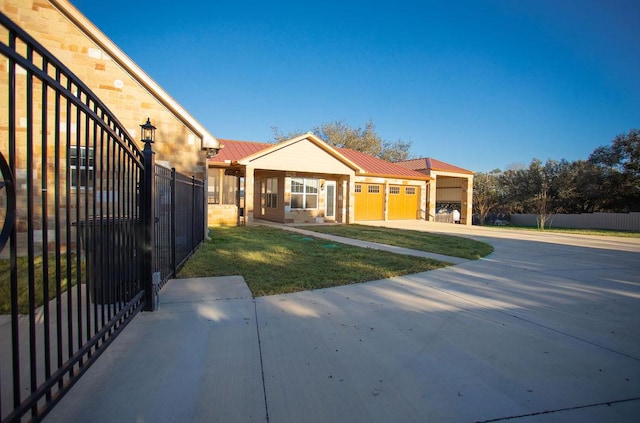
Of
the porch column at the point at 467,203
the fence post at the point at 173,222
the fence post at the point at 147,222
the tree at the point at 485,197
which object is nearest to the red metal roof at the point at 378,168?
the porch column at the point at 467,203

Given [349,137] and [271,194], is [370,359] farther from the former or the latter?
[349,137]

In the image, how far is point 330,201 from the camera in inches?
821

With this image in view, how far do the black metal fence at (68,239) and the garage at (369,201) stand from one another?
14.8 meters

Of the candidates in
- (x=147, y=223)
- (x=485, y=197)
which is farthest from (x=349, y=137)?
(x=147, y=223)

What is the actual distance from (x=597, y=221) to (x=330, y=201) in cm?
2002

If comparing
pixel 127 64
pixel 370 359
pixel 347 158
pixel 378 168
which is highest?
pixel 127 64

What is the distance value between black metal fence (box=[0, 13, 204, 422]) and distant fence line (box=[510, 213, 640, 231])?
24.6 meters

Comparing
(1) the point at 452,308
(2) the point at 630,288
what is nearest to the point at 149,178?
(1) the point at 452,308

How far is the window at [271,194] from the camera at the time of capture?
20.1 metres

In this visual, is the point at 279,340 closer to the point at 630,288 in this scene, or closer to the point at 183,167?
the point at 630,288

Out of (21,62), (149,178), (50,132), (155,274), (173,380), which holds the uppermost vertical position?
(50,132)

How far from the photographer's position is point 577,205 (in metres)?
30.6

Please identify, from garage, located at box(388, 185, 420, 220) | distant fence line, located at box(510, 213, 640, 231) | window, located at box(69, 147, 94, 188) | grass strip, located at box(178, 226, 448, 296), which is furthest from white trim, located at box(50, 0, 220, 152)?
distant fence line, located at box(510, 213, 640, 231)

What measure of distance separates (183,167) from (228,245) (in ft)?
7.88
